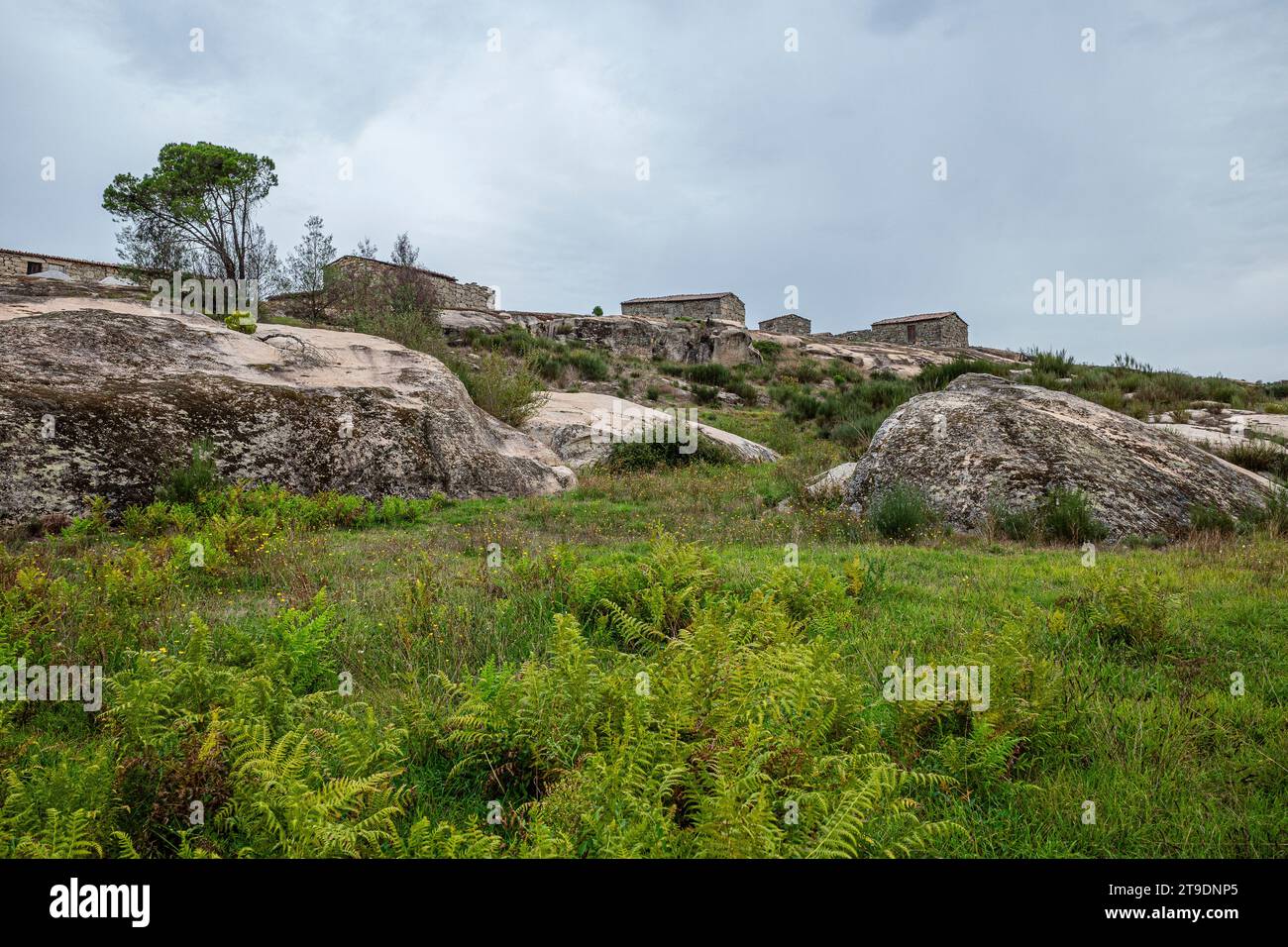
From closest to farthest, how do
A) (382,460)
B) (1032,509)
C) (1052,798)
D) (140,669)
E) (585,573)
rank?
(1052,798) < (140,669) < (585,573) < (1032,509) < (382,460)

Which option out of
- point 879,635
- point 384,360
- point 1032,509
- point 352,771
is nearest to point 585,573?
point 879,635

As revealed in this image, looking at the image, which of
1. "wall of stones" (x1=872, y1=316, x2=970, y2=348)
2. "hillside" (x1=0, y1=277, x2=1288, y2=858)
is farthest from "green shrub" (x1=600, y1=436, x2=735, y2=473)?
"wall of stones" (x1=872, y1=316, x2=970, y2=348)

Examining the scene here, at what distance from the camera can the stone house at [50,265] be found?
39.4m

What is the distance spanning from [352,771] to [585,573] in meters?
2.57

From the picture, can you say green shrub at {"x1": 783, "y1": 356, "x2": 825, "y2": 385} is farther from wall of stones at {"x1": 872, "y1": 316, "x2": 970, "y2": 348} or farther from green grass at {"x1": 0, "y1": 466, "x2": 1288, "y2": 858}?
green grass at {"x1": 0, "y1": 466, "x2": 1288, "y2": 858}

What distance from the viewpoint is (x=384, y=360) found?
1230 cm

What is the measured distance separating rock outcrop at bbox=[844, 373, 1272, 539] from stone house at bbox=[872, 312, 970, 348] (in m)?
45.5

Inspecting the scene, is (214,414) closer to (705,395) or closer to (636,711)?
(636,711)

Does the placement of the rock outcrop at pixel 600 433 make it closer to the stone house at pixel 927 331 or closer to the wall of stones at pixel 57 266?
the wall of stones at pixel 57 266

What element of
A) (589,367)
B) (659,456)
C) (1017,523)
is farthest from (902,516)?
(589,367)

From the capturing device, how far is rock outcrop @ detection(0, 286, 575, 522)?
7688 millimetres
